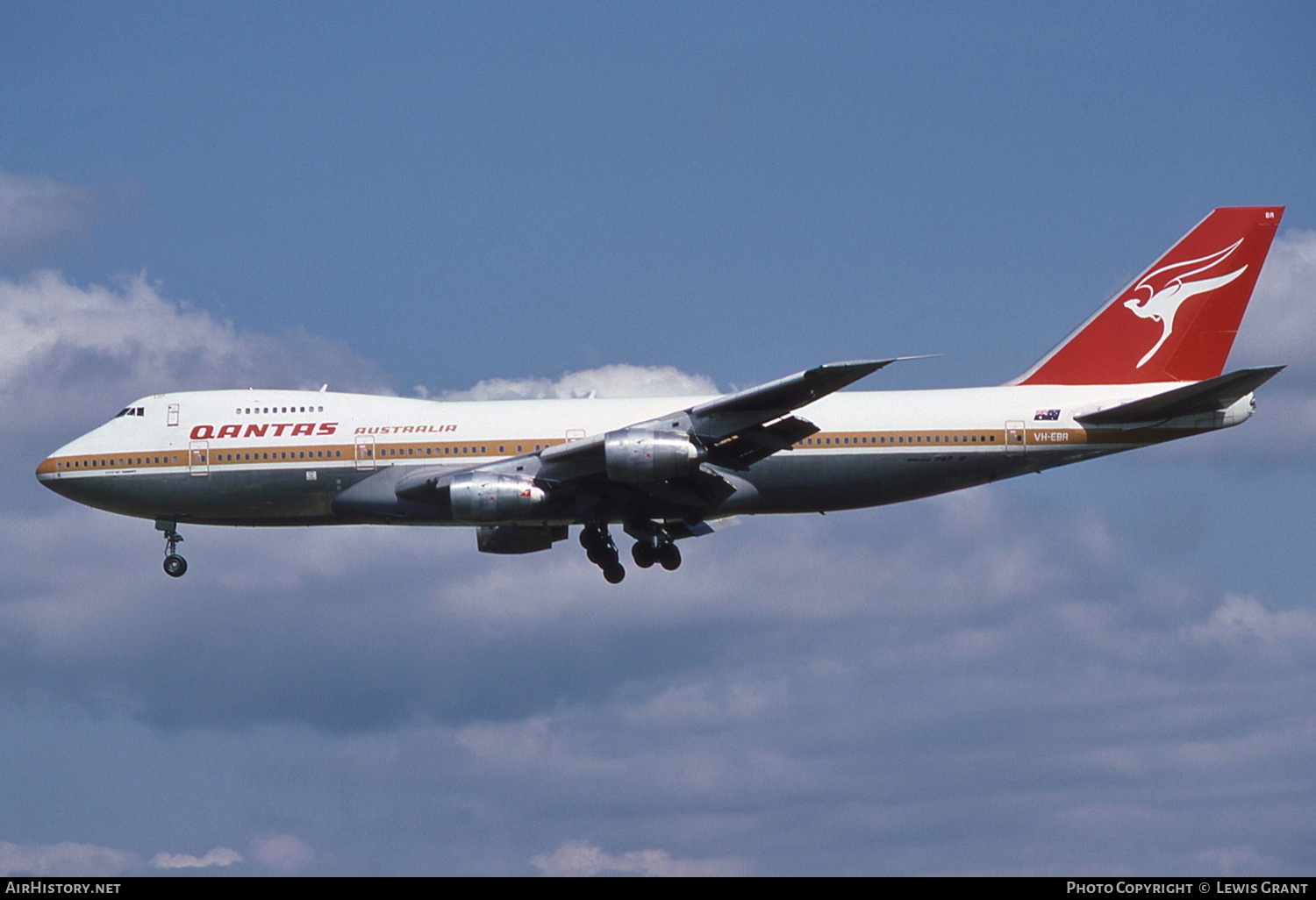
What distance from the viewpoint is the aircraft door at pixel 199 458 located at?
43469 mm

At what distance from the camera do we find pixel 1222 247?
1793 inches

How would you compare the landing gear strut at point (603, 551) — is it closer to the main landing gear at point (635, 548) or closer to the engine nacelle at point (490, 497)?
the main landing gear at point (635, 548)

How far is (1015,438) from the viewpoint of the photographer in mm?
41844

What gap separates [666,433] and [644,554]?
669 centimetres

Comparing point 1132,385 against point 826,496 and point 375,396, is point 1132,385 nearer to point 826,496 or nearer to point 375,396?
point 826,496

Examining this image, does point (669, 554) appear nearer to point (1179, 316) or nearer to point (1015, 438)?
point (1015, 438)

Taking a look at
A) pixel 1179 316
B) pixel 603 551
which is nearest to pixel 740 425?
pixel 603 551

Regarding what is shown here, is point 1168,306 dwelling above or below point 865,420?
above

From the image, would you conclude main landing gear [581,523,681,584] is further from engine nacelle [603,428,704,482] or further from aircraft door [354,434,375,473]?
aircraft door [354,434,375,473]

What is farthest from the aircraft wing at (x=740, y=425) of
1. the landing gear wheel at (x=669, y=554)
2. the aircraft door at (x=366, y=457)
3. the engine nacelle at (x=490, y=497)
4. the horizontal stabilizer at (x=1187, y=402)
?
Answer: the horizontal stabilizer at (x=1187, y=402)

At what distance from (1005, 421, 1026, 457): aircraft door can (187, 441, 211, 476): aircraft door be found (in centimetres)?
2176

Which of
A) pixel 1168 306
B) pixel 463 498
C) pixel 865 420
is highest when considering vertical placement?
pixel 1168 306
